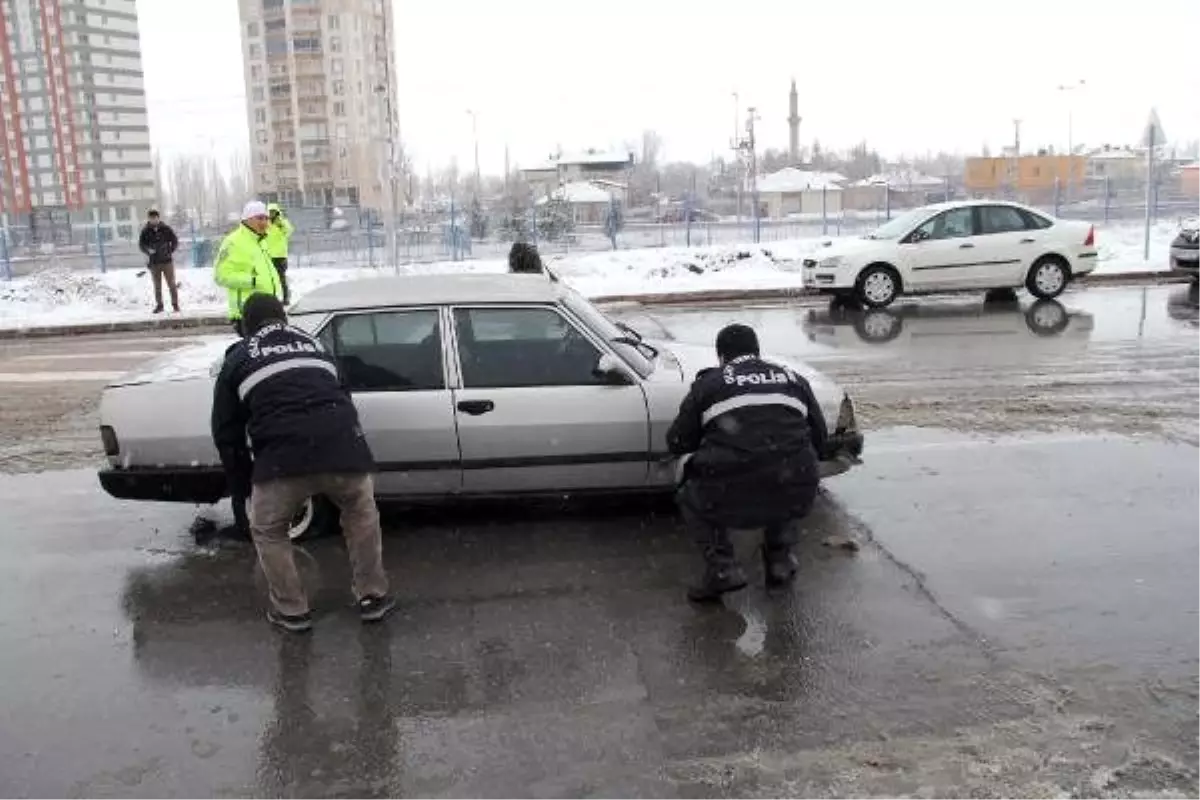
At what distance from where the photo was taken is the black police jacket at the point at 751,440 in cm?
477

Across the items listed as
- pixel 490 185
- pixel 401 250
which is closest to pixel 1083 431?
pixel 401 250

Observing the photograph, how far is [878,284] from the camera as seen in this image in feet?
52.3

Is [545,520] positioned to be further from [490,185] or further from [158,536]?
[490,185]

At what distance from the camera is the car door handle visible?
225 inches

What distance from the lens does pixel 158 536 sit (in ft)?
20.3

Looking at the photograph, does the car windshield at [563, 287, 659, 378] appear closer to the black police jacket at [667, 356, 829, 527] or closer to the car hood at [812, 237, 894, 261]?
the black police jacket at [667, 356, 829, 527]

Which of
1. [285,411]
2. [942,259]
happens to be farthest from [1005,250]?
[285,411]

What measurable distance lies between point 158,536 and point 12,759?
2.47 meters

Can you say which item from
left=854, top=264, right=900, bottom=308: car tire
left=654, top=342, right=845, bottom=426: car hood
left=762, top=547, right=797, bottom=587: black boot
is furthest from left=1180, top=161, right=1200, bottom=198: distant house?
left=762, top=547, right=797, bottom=587: black boot

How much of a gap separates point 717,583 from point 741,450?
63 centimetres

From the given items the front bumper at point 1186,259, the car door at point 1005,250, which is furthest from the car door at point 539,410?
the front bumper at point 1186,259

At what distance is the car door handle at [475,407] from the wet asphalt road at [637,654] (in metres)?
0.73

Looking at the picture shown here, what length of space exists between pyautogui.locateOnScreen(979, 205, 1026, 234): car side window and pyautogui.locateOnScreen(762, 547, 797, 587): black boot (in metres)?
12.3

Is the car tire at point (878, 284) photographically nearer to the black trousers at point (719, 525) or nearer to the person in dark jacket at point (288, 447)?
the black trousers at point (719, 525)
